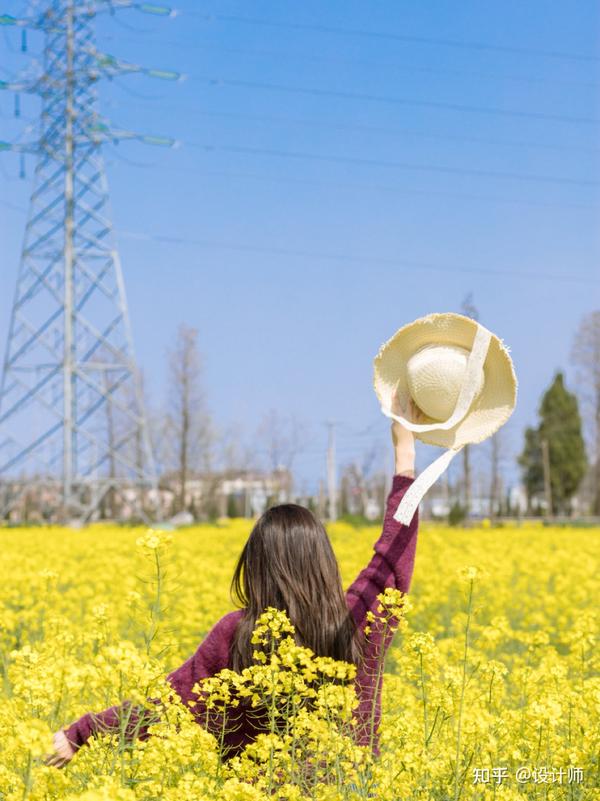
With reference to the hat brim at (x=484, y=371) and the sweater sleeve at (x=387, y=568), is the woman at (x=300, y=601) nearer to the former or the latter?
the sweater sleeve at (x=387, y=568)

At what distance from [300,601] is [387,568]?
0.92 ft

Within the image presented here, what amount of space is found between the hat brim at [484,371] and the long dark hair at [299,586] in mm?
465

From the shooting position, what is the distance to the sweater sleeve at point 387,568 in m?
2.69

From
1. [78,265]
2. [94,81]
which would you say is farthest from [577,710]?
[94,81]

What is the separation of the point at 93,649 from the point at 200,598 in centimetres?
341

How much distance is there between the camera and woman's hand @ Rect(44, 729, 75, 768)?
7.89ft

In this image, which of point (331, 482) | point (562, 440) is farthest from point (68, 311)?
point (562, 440)

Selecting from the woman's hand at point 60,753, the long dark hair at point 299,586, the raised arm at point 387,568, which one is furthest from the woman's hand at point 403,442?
the woman's hand at point 60,753

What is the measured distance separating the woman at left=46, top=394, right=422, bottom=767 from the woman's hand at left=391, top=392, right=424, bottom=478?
0.17 m

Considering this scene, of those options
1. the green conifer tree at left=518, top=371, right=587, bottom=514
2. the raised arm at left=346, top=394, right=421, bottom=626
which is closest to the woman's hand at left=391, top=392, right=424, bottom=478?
the raised arm at left=346, top=394, right=421, bottom=626

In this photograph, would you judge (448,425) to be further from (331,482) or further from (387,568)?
(331,482)

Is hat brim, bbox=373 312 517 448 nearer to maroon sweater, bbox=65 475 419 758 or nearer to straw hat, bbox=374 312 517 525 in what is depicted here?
straw hat, bbox=374 312 517 525

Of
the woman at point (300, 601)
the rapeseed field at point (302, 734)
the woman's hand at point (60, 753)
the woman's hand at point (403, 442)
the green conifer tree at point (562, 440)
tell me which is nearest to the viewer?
the rapeseed field at point (302, 734)

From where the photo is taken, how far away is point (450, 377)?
2.75 meters
